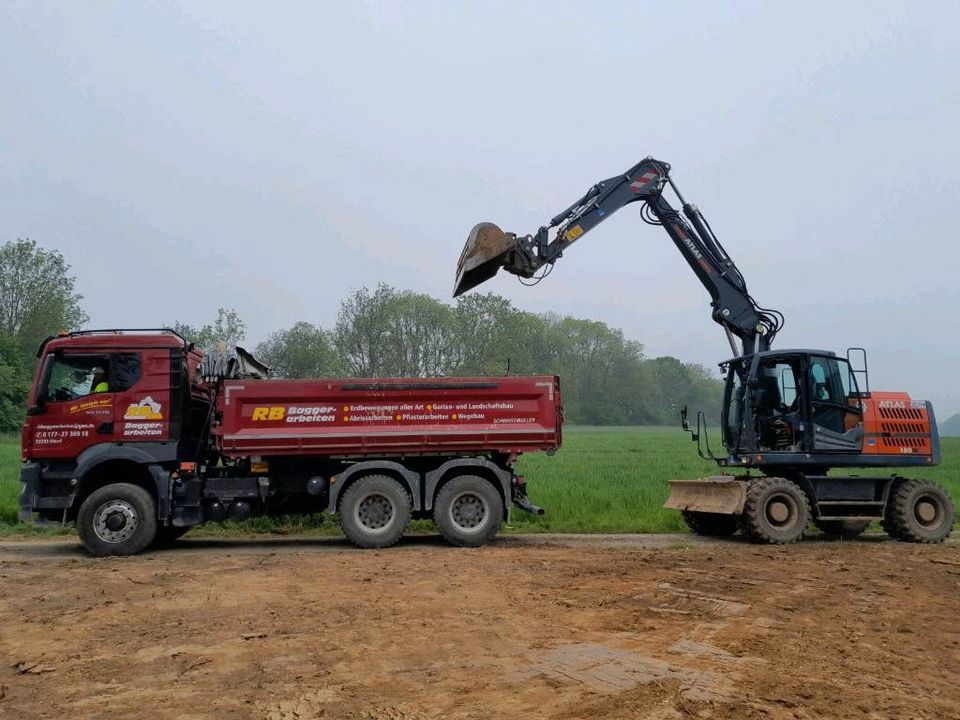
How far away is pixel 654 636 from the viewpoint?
20.4ft

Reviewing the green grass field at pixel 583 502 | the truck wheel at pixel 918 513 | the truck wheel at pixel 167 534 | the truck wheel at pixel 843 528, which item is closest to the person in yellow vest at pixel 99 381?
the truck wheel at pixel 167 534

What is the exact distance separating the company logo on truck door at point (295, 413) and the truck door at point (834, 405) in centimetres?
724

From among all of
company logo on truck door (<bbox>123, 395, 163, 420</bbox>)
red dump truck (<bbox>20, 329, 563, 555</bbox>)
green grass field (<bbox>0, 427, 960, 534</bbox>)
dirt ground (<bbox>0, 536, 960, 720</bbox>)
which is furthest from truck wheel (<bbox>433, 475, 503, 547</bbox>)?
company logo on truck door (<bbox>123, 395, 163, 420</bbox>)

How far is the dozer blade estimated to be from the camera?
38.7ft

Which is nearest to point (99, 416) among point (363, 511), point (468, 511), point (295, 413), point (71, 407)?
point (71, 407)

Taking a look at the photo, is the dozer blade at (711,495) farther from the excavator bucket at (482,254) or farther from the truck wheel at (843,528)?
the excavator bucket at (482,254)

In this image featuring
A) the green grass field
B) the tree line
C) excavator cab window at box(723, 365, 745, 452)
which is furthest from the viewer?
the tree line

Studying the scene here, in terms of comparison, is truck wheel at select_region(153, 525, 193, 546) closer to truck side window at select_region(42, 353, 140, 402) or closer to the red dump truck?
the red dump truck

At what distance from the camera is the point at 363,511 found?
11422mm

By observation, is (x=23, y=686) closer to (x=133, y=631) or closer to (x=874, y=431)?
(x=133, y=631)

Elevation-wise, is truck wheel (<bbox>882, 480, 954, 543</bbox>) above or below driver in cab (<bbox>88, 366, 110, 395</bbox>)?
below

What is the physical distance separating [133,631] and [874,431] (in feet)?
34.9

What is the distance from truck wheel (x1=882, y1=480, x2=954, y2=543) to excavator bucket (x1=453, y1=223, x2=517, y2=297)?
23.2 feet

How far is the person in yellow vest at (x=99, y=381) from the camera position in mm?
11148
